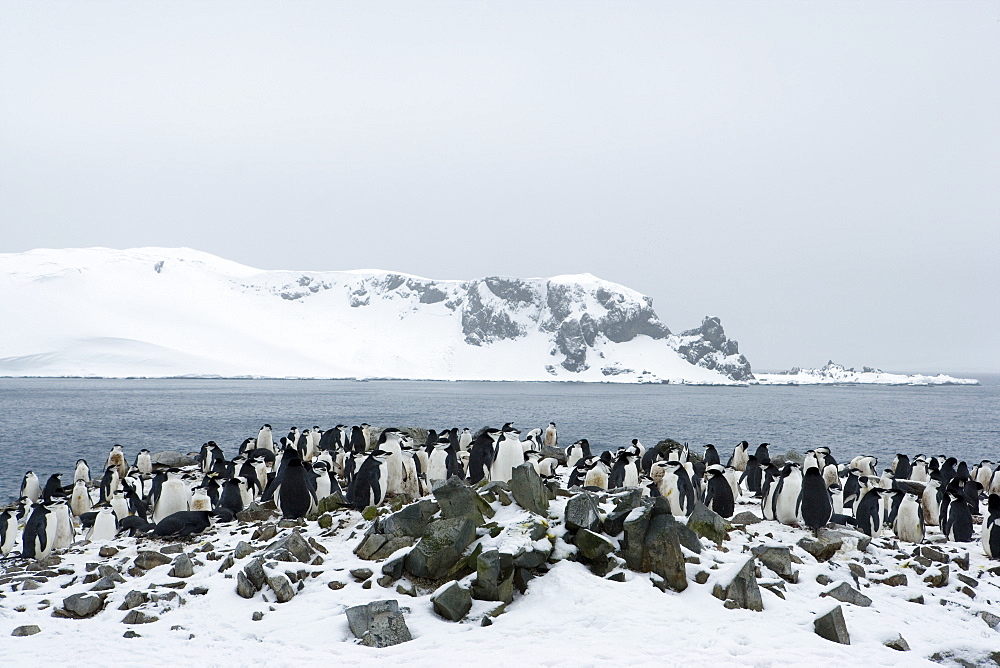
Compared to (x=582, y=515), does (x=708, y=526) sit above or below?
below

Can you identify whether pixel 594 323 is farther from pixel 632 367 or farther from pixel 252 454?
pixel 252 454

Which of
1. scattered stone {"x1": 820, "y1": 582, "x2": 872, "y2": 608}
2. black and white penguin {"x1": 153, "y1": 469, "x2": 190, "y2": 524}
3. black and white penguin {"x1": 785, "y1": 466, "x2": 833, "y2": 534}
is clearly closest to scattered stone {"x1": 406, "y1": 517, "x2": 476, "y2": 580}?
scattered stone {"x1": 820, "y1": 582, "x2": 872, "y2": 608}

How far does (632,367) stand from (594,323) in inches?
736

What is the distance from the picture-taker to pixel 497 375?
170 m

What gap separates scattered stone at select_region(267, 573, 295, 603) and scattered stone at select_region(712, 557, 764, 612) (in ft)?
17.0

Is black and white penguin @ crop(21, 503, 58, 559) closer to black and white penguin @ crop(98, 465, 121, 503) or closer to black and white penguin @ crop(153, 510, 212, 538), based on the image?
black and white penguin @ crop(153, 510, 212, 538)

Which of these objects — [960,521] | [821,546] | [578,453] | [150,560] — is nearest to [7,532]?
[150,560]

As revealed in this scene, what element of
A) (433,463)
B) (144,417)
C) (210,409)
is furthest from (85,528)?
(210,409)

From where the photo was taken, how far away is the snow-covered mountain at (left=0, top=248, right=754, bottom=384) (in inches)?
5536

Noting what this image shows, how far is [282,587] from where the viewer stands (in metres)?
7.91

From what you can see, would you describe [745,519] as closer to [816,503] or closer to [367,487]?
[816,503]

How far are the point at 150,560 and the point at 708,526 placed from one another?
8.44 meters

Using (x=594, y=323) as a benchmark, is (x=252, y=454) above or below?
below

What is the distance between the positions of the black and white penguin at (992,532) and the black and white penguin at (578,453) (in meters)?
11.1
